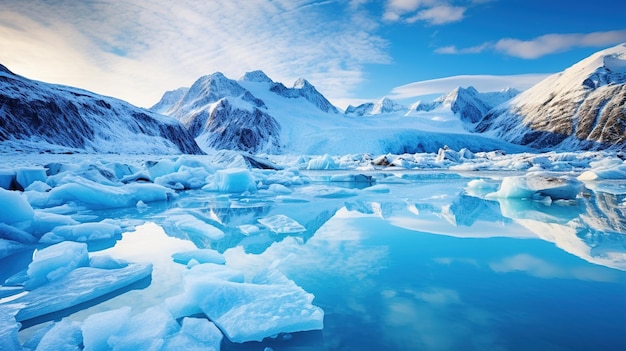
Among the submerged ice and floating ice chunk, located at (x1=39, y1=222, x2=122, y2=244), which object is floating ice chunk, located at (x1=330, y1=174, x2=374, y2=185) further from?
floating ice chunk, located at (x1=39, y1=222, x2=122, y2=244)

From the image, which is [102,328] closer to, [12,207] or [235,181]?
[12,207]

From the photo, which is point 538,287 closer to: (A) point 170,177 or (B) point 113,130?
(A) point 170,177

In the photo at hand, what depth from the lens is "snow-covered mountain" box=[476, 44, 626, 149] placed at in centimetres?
5359

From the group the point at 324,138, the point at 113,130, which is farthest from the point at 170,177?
the point at 324,138

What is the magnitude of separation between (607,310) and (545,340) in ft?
2.54

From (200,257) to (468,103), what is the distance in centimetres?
12491

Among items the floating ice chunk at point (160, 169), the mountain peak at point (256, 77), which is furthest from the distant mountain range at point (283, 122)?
the floating ice chunk at point (160, 169)

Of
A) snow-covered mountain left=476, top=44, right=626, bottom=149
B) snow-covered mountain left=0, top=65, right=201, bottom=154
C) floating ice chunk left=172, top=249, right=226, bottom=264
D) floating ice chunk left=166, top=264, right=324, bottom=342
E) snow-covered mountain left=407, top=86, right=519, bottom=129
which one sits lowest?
floating ice chunk left=172, top=249, right=226, bottom=264

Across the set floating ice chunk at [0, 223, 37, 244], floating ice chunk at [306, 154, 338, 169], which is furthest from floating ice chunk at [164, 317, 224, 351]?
floating ice chunk at [306, 154, 338, 169]

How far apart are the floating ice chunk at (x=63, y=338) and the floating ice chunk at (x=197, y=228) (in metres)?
2.59

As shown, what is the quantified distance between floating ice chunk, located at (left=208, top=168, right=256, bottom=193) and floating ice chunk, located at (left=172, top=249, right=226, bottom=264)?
7.50 metres

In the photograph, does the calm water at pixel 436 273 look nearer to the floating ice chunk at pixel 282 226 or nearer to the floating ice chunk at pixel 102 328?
the floating ice chunk at pixel 282 226

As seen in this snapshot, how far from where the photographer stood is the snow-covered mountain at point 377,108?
158587mm

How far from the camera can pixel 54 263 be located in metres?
3.08
